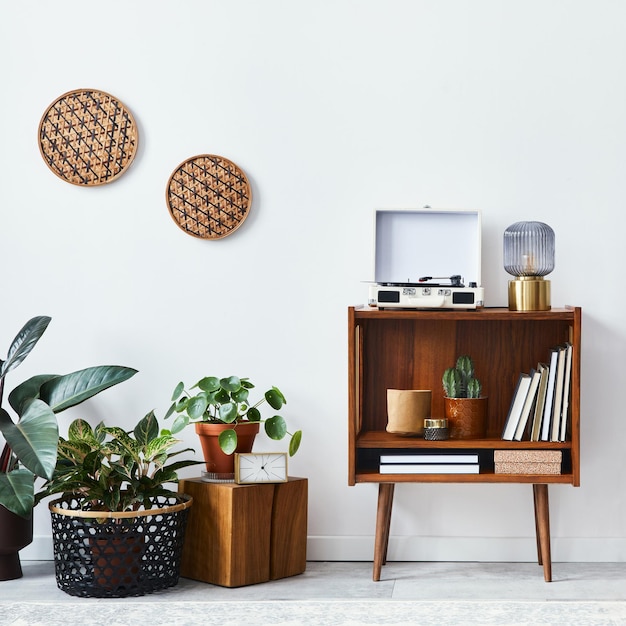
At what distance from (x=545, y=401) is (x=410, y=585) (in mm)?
708

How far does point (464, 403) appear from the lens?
2.71 meters

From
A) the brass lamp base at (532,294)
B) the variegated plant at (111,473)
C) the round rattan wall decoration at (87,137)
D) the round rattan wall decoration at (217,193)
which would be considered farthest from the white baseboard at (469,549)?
the round rattan wall decoration at (87,137)

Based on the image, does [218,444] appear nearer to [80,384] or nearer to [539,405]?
[80,384]

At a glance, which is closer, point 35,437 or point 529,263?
point 35,437

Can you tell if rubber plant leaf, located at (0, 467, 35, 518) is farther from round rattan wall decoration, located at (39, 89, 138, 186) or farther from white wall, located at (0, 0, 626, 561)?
round rattan wall decoration, located at (39, 89, 138, 186)

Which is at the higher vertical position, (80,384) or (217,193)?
(217,193)

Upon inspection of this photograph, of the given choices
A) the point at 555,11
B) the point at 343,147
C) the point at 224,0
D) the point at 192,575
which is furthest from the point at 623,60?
the point at 192,575

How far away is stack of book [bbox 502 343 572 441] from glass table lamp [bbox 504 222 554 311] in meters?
0.18

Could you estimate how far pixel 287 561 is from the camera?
9.07 feet

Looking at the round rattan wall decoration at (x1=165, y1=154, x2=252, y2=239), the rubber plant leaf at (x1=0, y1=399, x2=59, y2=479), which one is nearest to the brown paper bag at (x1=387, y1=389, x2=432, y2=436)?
the round rattan wall decoration at (x1=165, y1=154, x2=252, y2=239)

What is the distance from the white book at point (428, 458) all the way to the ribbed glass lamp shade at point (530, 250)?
604mm

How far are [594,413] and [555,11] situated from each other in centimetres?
138

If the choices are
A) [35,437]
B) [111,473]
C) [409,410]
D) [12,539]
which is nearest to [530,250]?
[409,410]

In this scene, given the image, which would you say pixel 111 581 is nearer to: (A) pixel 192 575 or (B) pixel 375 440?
(A) pixel 192 575
